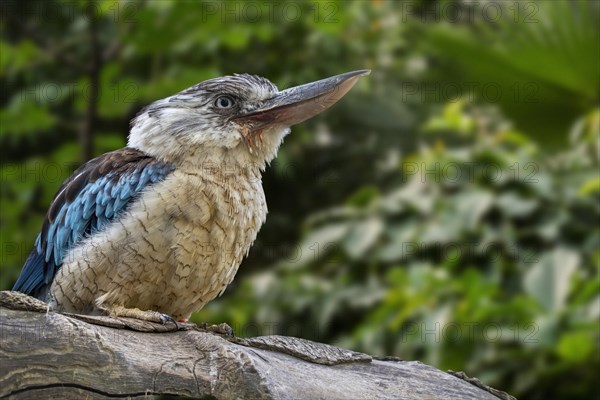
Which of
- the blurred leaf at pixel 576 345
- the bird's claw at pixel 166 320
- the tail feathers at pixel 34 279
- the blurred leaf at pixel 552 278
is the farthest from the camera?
the blurred leaf at pixel 552 278

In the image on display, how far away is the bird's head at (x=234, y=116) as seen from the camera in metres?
3.63

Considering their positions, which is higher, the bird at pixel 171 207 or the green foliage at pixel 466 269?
the bird at pixel 171 207

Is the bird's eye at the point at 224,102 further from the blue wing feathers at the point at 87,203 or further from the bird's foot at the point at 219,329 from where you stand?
the bird's foot at the point at 219,329

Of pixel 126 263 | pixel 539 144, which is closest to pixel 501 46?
pixel 539 144

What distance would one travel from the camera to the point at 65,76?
690 centimetres

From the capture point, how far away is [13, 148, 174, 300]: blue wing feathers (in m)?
3.44

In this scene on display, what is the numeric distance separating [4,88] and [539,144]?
13.3 ft

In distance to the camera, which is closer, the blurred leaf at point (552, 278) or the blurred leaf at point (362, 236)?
the blurred leaf at point (552, 278)

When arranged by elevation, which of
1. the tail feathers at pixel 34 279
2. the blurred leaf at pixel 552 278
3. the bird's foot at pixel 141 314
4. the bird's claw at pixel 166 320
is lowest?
the blurred leaf at pixel 552 278

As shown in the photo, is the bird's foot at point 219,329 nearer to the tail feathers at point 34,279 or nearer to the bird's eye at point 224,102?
the tail feathers at point 34,279

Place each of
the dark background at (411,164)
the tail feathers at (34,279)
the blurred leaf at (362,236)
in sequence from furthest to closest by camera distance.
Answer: the blurred leaf at (362,236)
the dark background at (411,164)
the tail feathers at (34,279)

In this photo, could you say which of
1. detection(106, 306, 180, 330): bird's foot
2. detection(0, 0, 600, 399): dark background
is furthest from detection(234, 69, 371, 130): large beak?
detection(0, 0, 600, 399): dark background

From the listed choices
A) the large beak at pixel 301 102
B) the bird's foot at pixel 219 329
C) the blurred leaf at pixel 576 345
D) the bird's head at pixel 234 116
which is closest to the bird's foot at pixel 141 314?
the bird's foot at pixel 219 329

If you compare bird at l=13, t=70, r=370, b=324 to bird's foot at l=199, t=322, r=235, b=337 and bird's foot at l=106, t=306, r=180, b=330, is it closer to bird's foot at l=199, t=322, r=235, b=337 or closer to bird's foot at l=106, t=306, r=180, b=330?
bird's foot at l=106, t=306, r=180, b=330
